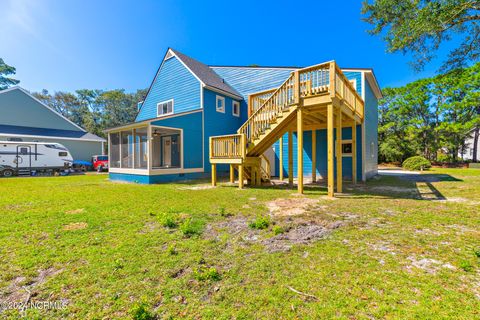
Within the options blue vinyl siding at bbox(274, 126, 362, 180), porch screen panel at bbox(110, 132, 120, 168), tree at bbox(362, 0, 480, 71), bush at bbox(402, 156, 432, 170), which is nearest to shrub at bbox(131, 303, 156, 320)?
tree at bbox(362, 0, 480, 71)

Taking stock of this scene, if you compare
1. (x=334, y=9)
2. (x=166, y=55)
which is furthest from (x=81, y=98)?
(x=334, y=9)

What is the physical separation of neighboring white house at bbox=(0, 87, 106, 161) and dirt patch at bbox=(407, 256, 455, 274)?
82.1ft

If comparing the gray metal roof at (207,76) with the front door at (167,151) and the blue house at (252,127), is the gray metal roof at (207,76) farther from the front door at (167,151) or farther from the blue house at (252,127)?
the front door at (167,151)

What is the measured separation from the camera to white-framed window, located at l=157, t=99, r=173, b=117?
1515 centimetres

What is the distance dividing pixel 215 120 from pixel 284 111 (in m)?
6.74

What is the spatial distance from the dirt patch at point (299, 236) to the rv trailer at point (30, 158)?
19.3 metres

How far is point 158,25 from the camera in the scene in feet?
43.4

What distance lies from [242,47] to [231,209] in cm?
1863

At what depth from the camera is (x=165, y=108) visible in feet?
51.2

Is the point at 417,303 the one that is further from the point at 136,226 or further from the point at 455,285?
the point at 136,226

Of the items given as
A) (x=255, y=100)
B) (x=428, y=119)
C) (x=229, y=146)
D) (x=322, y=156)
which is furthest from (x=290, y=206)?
(x=428, y=119)

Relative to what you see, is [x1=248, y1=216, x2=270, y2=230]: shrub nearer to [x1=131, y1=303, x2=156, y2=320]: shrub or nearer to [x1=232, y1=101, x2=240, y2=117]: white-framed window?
[x1=131, y1=303, x2=156, y2=320]: shrub

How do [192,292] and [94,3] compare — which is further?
[94,3]

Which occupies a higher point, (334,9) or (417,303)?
(334,9)
